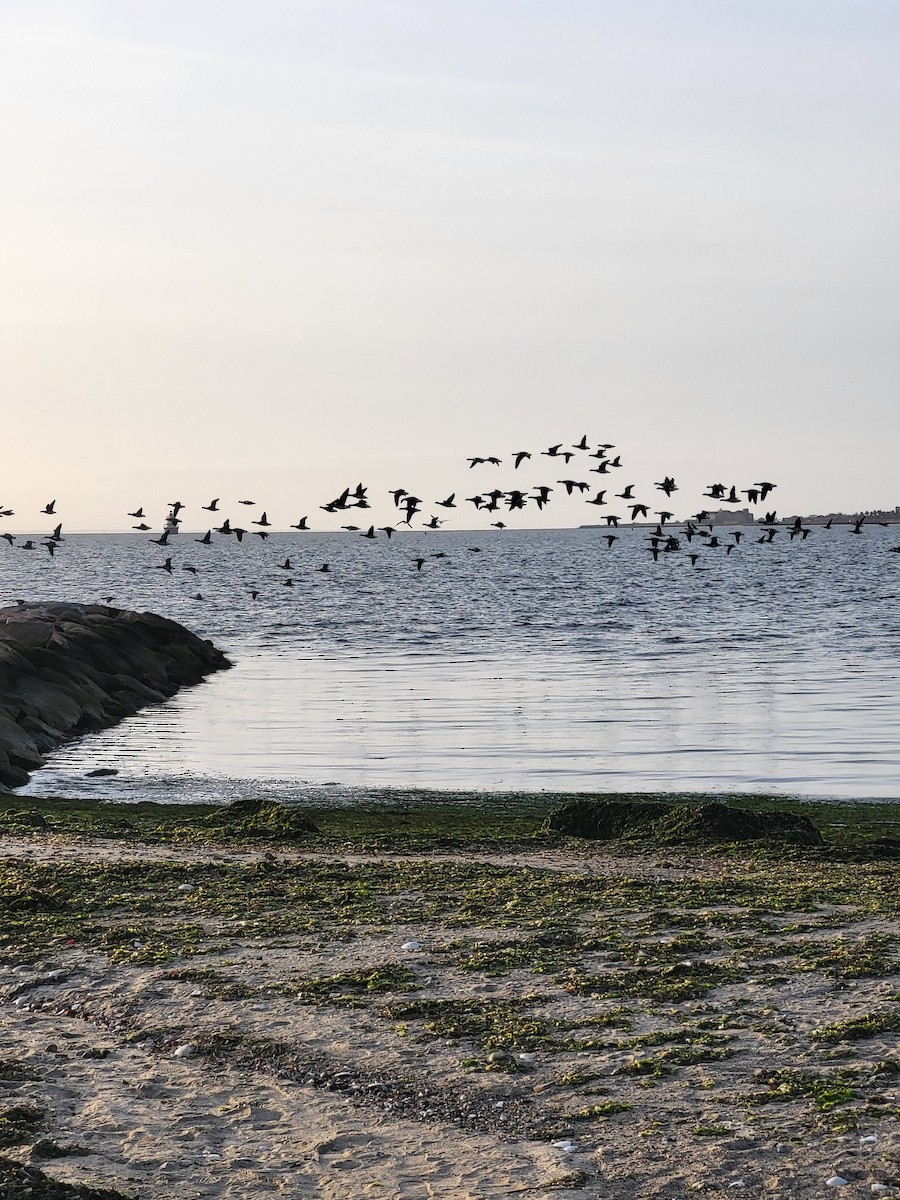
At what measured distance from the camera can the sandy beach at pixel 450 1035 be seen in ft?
23.3

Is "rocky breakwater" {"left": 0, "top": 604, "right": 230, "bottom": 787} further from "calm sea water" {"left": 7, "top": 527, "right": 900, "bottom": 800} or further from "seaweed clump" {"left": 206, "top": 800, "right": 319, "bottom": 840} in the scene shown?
"seaweed clump" {"left": 206, "top": 800, "right": 319, "bottom": 840}

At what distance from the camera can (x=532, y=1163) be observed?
7.11 m

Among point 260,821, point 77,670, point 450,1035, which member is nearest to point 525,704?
point 77,670

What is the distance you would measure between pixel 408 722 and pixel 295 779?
24.1 ft

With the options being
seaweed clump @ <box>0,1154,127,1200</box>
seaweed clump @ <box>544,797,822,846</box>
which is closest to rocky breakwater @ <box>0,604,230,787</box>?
seaweed clump @ <box>544,797,822,846</box>

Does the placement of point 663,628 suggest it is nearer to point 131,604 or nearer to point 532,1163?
point 131,604

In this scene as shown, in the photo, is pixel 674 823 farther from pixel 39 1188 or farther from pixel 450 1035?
pixel 39 1188

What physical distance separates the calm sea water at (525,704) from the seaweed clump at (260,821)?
3298 mm

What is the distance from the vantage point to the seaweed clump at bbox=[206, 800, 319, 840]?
17094 millimetres

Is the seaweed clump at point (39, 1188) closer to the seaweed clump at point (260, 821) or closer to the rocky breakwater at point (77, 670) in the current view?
the seaweed clump at point (260, 821)

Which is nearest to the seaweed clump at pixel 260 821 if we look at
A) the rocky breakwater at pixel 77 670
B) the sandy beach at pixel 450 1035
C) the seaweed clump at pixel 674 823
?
the seaweed clump at pixel 674 823

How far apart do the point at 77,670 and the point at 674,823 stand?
782 inches

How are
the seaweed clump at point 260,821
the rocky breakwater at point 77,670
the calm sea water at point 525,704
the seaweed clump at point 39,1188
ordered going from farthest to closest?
the rocky breakwater at point 77,670 → the calm sea water at point 525,704 → the seaweed clump at point 260,821 → the seaweed clump at point 39,1188

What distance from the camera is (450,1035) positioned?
29.1 feet
